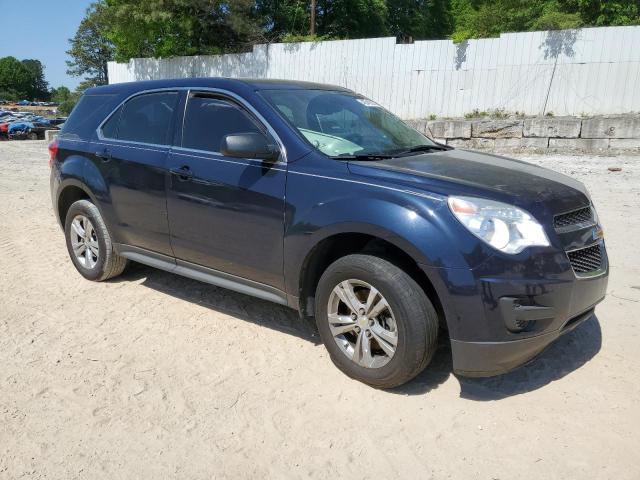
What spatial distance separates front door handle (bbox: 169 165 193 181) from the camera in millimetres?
4027

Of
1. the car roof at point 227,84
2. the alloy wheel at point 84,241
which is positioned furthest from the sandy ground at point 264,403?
the car roof at point 227,84

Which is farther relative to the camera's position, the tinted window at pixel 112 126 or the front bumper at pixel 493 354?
the tinted window at pixel 112 126

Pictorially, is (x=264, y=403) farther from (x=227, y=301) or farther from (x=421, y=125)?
(x=421, y=125)

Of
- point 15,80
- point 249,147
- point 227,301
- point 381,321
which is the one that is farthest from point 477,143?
point 15,80

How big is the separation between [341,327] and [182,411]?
106cm

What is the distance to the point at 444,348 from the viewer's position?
153 inches

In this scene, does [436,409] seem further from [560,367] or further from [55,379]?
[55,379]

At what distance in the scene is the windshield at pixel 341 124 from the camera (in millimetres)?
3730

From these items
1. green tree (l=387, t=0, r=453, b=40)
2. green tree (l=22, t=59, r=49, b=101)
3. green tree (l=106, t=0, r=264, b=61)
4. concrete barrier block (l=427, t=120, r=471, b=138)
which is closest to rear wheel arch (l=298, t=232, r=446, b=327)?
concrete barrier block (l=427, t=120, r=471, b=138)

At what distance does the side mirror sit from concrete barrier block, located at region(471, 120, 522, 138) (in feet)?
38.9

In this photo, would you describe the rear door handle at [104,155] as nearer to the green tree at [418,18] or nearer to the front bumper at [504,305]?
the front bumper at [504,305]

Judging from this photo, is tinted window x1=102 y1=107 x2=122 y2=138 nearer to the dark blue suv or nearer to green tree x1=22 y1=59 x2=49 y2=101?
the dark blue suv

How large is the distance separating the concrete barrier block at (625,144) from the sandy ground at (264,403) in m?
9.50

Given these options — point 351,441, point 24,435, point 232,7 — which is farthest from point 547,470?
point 232,7
